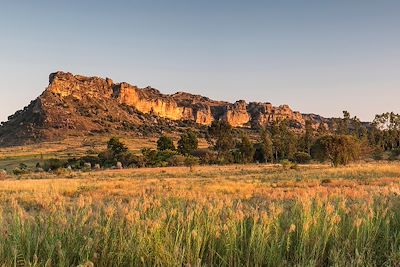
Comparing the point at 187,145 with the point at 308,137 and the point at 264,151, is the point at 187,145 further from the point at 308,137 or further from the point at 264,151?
the point at 308,137

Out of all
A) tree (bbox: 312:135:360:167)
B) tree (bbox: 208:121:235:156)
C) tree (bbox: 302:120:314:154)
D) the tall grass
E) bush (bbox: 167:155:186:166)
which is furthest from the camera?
tree (bbox: 302:120:314:154)

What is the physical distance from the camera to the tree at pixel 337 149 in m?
54.3

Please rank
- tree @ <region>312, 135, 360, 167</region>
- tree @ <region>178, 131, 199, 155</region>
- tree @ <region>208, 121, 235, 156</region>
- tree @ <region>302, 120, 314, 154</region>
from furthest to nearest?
1. tree @ <region>302, 120, 314, 154</region>
2. tree @ <region>208, 121, 235, 156</region>
3. tree @ <region>178, 131, 199, 155</region>
4. tree @ <region>312, 135, 360, 167</region>

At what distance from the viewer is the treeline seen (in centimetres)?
5659

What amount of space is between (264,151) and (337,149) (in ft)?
98.8

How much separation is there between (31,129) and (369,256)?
162 meters

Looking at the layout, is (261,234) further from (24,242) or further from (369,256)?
(24,242)

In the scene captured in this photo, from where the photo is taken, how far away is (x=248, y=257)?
14.6 feet

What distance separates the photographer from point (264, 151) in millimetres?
84312

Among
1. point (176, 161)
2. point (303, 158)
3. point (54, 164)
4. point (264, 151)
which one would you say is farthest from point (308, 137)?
point (54, 164)

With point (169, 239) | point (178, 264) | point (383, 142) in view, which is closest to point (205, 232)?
point (169, 239)

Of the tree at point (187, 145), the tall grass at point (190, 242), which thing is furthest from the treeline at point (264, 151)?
the tall grass at point (190, 242)

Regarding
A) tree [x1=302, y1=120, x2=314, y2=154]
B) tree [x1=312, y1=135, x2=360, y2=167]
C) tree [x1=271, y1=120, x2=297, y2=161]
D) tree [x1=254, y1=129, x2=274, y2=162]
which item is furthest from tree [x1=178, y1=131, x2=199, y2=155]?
tree [x1=312, y1=135, x2=360, y2=167]

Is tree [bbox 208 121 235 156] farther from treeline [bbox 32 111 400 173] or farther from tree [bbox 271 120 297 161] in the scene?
tree [bbox 271 120 297 161]
